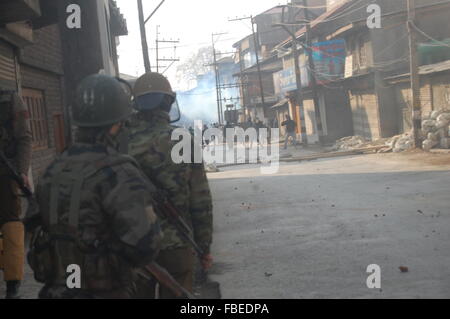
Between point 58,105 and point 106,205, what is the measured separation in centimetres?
1050

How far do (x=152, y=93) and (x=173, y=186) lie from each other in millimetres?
586

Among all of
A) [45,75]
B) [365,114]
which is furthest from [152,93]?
[365,114]

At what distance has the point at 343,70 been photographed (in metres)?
36.4

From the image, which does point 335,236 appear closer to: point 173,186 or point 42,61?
point 173,186

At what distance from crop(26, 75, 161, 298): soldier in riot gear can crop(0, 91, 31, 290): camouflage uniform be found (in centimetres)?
249

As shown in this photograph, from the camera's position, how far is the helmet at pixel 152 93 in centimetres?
365

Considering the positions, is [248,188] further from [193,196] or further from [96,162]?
[96,162]

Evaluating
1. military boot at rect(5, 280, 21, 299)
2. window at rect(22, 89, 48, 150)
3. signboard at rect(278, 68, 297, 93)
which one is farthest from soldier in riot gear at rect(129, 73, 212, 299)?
signboard at rect(278, 68, 297, 93)

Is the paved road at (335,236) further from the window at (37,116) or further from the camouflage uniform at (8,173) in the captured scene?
the window at (37,116)

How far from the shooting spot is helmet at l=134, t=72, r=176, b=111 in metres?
3.65

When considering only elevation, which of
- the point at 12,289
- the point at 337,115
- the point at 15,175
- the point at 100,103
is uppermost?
the point at 337,115

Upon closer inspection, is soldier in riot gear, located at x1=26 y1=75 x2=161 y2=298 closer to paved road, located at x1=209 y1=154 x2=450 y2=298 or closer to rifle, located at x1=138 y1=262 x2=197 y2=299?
rifle, located at x1=138 y1=262 x2=197 y2=299

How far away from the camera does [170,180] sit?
137 inches
